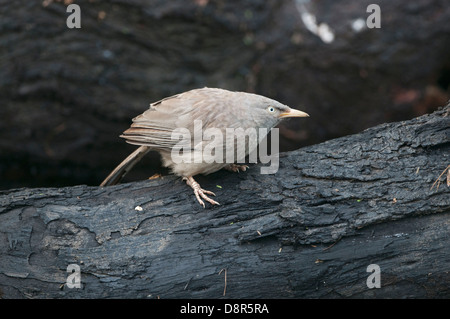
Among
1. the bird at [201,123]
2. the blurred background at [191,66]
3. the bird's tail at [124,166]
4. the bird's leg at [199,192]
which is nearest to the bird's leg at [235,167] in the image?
the bird at [201,123]

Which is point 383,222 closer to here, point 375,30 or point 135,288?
point 135,288

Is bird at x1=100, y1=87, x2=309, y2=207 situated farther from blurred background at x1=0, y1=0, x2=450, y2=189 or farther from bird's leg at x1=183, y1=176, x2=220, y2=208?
blurred background at x1=0, y1=0, x2=450, y2=189

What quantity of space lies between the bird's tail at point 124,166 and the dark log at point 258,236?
0.56m

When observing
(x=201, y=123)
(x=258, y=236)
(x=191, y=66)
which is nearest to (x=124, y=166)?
(x=201, y=123)

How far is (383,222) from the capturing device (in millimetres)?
3930

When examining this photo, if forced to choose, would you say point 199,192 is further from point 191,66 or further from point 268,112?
point 191,66

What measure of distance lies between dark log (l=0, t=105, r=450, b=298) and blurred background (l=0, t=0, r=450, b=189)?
218 cm

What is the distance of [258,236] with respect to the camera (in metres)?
3.91

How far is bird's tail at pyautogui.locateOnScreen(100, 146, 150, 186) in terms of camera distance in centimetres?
473

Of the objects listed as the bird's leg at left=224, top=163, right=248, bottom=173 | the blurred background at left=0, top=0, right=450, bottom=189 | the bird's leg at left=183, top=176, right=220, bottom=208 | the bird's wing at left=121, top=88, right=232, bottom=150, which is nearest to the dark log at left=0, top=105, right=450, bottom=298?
the bird's leg at left=183, top=176, right=220, bottom=208

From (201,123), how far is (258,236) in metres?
1.09

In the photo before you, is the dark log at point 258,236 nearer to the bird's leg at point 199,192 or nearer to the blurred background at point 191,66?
the bird's leg at point 199,192

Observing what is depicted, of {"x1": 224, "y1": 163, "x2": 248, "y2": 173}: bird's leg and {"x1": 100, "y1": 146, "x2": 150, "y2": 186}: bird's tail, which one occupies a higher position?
{"x1": 100, "y1": 146, "x2": 150, "y2": 186}: bird's tail

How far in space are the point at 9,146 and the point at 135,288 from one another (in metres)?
3.34
